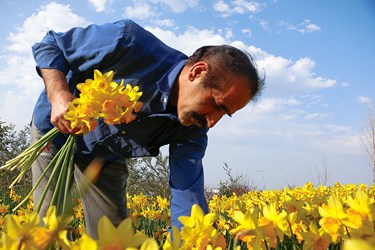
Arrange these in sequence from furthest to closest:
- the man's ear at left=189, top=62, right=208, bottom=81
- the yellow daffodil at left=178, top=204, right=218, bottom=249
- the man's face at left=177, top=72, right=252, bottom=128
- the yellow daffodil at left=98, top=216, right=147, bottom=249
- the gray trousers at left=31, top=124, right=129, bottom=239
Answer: the gray trousers at left=31, top=124, right=129, bottom=239 < the man's ear at left=189, top=62, right=208, bottom=81 < the man's face at left=177, top=72, right=252, bottom=128 < the yellow daffodil at left=178, top=204, right=218, bottom=249 < the yellow daffodil at left=98, top=216, right=147, bottom=249

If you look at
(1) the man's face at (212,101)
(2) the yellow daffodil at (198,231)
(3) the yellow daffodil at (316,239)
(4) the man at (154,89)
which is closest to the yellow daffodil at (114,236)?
(2) the yellow daffodil at (198,231)

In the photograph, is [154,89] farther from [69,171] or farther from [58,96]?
[69,171]

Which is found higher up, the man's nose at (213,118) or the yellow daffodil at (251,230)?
the man's nose at (213,118)

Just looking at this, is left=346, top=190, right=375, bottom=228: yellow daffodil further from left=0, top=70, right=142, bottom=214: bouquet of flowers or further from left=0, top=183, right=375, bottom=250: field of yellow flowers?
left=0, top=70, right=142, bottom=214: bouquet of flowers

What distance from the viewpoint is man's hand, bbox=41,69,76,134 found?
1.66 meters

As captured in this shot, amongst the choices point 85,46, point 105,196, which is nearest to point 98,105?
point 85,46

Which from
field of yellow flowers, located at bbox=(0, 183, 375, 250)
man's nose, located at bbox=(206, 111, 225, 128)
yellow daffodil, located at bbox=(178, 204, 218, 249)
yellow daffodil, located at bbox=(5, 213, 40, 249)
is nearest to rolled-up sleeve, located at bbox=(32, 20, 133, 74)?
man's nose, located at bbox=(206, 111, 225, 128)

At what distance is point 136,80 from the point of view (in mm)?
2504

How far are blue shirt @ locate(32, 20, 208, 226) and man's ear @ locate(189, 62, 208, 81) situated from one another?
0.50 ft

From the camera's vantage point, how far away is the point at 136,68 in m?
2.52

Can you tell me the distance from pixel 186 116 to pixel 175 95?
0.81 ft

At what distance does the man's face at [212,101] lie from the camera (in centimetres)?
212

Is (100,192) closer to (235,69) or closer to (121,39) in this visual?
(121,39)

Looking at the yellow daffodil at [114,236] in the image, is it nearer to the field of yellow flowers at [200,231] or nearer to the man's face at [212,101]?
the field of yellow flowers at [200,231]
